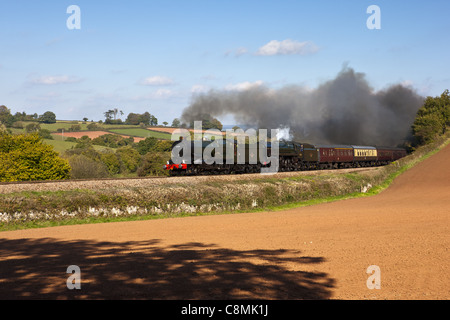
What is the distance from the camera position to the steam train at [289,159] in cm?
3647

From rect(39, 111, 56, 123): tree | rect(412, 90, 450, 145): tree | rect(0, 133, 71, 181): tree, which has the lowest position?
rect(0, 133, 71, 181): tree

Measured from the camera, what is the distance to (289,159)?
162 ft

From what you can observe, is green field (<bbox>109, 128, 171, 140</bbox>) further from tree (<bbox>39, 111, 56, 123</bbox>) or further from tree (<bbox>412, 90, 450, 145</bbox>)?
tree (<bbox>412, 90, 450, 145</bbox>)

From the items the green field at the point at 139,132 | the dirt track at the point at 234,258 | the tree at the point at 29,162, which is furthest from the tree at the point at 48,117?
the dirt track at the point at 234,258

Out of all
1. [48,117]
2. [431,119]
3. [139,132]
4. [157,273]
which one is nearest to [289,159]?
[157,273]

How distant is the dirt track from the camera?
8781 mm

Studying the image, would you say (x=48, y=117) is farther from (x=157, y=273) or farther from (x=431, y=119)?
(x=157, y=273)

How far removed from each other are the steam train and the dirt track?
15.6 meters

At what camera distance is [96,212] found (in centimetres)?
2075

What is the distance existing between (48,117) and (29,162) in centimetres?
14180

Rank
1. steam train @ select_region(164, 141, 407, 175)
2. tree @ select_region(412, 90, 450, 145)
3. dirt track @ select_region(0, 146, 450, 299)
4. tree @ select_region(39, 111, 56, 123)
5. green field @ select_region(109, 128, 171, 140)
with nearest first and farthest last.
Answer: dirt track @ select_region(0, 146, 450, 299)
steam train @ select_region(164, 141, 407, 175)
tree @ select_region(412, 90, 450, 145)
green field @ select_region(109, 128, 171, 140)
tree @ select_region(39, 111, 56, 123)

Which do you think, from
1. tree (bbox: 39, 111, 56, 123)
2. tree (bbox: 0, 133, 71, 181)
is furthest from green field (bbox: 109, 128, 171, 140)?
tree (bbox: 0, 133, 71, 181)
